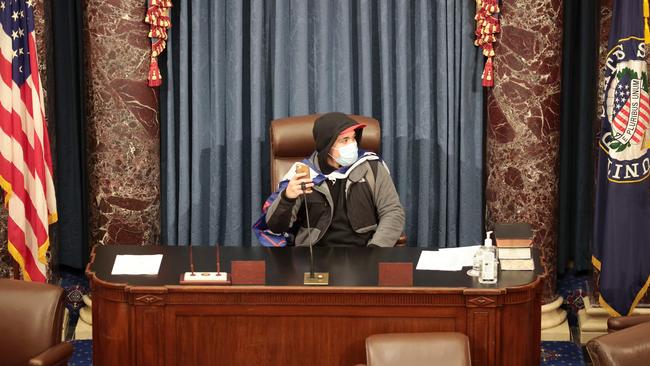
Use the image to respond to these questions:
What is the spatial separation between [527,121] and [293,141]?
1377 millimetres

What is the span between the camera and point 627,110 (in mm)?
5922

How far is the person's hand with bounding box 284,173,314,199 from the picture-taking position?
5.22 meters

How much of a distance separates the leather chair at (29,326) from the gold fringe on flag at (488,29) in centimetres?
296

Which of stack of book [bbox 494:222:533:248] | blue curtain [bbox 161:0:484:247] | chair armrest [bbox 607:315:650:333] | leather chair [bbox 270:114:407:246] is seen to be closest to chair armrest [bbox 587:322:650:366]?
chair armrest [bbox 607:315:650:333]

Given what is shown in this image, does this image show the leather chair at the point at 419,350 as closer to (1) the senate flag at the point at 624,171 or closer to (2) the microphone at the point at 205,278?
(2) the microphone at the point at 205,278

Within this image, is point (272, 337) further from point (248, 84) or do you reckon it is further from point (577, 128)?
point (577, 128)

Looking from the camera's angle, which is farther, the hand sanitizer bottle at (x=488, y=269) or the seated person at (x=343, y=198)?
the seated person at (x=343, y=198)

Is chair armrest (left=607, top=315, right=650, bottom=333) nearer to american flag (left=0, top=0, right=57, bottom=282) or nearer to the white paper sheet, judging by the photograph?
the white paper sheet

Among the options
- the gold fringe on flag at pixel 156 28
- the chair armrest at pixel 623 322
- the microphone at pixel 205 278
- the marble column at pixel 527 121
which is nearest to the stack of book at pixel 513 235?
the chair armrest at pixel 623 322

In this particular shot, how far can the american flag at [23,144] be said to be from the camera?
592 cm

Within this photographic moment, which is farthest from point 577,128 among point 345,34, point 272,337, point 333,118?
point 272,337

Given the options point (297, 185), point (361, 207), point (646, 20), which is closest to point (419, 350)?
point (297, 185)

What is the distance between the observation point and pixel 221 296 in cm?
459

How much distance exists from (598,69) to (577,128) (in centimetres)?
50
